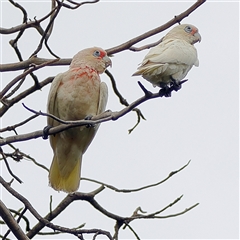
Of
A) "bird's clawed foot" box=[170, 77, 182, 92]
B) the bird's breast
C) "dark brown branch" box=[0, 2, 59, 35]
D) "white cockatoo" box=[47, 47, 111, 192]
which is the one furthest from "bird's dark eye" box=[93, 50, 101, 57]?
"bird's clawed foot" box=[170, 77, 182, 92]

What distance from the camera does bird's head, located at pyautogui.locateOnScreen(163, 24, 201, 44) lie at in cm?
404

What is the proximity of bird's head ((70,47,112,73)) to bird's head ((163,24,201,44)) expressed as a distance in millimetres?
612

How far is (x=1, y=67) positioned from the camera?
11.6 ft

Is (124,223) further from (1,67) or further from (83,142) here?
(1,67)

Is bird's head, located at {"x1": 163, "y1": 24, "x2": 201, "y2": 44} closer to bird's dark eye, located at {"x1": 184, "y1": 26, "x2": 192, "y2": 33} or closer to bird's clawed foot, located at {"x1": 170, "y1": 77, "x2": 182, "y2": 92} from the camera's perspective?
bird's dark eye, located at {"x1": 184, "y1": 26, "x2": 192, "y2": 33}

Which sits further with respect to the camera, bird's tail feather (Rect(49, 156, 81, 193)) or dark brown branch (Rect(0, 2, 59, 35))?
bird's tail feather (Rect(49, 156, 81, 193))

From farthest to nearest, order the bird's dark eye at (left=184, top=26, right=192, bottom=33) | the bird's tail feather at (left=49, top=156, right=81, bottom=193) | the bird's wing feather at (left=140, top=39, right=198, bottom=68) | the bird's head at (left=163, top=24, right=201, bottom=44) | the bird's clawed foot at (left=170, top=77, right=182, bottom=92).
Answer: the bird's tail feather at (left=49, top=156, right=81, bottom=193)
the bird's dark eye at (left=184, top=26, right=192, bottom=33)
the bird's head at (left=163, top=24, right=201, bottom=44)
the bird's wing feather at (left=140, top=39, right=198, bottom=68)
the bird's clawed foot at (left=170, top=77, right=182, bottom=92)

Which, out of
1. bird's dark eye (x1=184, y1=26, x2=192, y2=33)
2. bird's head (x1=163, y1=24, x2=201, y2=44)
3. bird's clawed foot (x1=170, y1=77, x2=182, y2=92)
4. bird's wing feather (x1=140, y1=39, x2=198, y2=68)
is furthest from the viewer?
bird's dark eye (x1=184, y1=26, x2=192, y2=33)

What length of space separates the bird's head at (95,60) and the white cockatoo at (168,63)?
866 millimetres

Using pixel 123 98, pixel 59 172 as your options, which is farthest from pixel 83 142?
pixel 123 98

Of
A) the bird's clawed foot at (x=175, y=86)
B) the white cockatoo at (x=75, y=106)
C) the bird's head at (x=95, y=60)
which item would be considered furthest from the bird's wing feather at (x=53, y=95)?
the bird's clawed foot at (x=175, y=86)

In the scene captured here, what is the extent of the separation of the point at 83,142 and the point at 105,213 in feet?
2.90

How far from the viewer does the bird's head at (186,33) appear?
13.2 ft

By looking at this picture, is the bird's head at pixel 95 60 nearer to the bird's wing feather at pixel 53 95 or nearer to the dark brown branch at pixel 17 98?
the bird's wing feather at pixel 53 95
